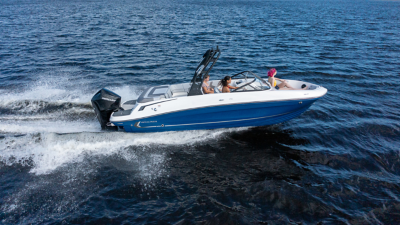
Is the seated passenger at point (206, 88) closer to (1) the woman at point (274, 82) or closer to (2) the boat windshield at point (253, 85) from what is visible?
(2) the boat windshield at point (253, 85)

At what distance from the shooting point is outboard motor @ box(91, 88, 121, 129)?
274 inches

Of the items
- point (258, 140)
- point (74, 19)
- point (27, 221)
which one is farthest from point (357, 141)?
point (74, 19)

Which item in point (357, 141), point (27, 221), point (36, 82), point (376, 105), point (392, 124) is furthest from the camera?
point (36, 82)

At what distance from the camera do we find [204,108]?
6.83 metres

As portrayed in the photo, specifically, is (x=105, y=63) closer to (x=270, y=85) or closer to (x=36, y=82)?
(x=36, y=82)

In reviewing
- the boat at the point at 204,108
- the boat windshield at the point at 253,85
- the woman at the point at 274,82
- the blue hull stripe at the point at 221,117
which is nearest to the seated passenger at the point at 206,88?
the boat at the point at 204,108

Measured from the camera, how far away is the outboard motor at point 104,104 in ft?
22.9

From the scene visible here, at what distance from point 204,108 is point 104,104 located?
281 centimetres

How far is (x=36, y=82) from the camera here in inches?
460

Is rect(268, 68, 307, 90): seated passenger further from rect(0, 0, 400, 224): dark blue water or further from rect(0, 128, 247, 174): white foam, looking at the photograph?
rect(0, 128, 247, 174): white foam

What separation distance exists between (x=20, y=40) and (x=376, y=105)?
24114 mm

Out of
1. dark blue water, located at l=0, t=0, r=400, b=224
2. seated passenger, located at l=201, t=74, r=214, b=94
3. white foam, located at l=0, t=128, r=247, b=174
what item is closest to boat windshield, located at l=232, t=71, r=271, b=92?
seated passenger, located at l=201, t=74, r=214, b=94

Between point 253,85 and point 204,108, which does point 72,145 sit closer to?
point 204,108

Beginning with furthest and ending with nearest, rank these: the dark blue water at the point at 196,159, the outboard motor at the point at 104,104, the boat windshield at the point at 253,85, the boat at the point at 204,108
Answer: the boat windshield at the point at 253,85 < the outboard motor at the point at 104,104 < the boat at the point at 204,108 < the dark blue water at the point at 196,159
